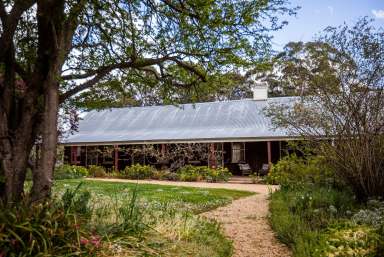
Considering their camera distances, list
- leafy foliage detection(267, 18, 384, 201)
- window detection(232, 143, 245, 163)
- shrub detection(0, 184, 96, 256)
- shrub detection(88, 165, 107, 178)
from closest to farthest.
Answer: shrub detection(0, 184, 96, 256) → leafy foliage detection(267, 18, 384, 201) → shrub detection(88, 165, 107, 178) → window detection(232, 143, 245, 163)

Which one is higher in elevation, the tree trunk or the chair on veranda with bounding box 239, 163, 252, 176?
the tree trunk

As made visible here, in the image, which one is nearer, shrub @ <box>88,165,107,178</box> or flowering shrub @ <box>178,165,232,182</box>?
flowering shrub @ <box>178,165,232,182</box>

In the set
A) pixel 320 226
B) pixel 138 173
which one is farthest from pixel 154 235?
pixel 138 173

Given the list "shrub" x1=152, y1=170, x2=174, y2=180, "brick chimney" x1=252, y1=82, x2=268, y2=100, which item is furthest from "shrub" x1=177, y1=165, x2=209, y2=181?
"brick chimney" x1=252, y1=82, x2=268, y2=100

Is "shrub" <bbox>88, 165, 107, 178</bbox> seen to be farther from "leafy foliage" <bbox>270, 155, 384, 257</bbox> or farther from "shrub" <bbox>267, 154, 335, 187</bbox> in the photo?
"leafy foliage" <bbox>270, 155, 384, 257</bbox>

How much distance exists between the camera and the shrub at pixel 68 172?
19.6 meters

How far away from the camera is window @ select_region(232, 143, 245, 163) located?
2569 centimetres

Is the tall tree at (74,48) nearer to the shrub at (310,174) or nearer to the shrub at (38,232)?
the shrub at (38,232)

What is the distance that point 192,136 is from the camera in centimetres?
2331

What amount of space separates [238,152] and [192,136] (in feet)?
13.0

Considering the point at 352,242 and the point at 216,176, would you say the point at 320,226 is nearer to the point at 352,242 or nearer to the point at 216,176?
the point at 352,242

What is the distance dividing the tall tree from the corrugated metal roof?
15.4 m

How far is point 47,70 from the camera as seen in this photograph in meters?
5.65

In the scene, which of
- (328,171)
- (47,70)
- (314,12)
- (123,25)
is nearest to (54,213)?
(47,70)
